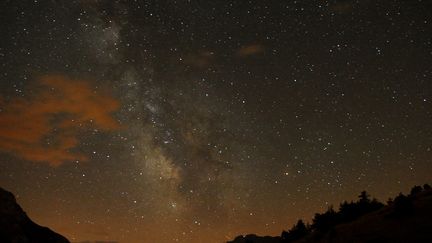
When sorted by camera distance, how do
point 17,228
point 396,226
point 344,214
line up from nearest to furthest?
point 396,226 < point 344,214 < point 17,228

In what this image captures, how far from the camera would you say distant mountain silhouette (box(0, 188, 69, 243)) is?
69863mm

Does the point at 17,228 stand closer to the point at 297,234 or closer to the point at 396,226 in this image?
the point at 297,234

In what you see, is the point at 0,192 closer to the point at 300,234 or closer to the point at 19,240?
the point at 19,240

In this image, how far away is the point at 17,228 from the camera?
73.6m

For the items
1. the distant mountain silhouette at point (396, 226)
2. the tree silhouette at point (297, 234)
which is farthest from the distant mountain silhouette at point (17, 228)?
the distant mountain silhouette at point (396, 226)

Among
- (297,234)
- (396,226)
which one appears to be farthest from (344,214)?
(396,226)

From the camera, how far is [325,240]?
111 feet

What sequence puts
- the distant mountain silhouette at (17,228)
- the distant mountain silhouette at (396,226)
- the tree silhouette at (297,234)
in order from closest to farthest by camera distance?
the distant mountain silhouette at (396,226) → the tree silhouette at (297,234) → the distant mountain silhouette at (17,228)

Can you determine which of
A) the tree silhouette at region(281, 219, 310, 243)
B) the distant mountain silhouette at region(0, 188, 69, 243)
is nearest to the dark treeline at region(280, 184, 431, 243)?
the tree silhouette at region(281, 219, 310, 243)

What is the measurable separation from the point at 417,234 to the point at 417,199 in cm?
1021

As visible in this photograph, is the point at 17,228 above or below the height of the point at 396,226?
above

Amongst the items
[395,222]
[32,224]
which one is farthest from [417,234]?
[32,224]

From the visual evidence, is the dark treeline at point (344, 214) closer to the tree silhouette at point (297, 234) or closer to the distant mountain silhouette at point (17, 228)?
the tree silhouette at point (297, 234)

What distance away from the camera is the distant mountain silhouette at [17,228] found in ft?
229
